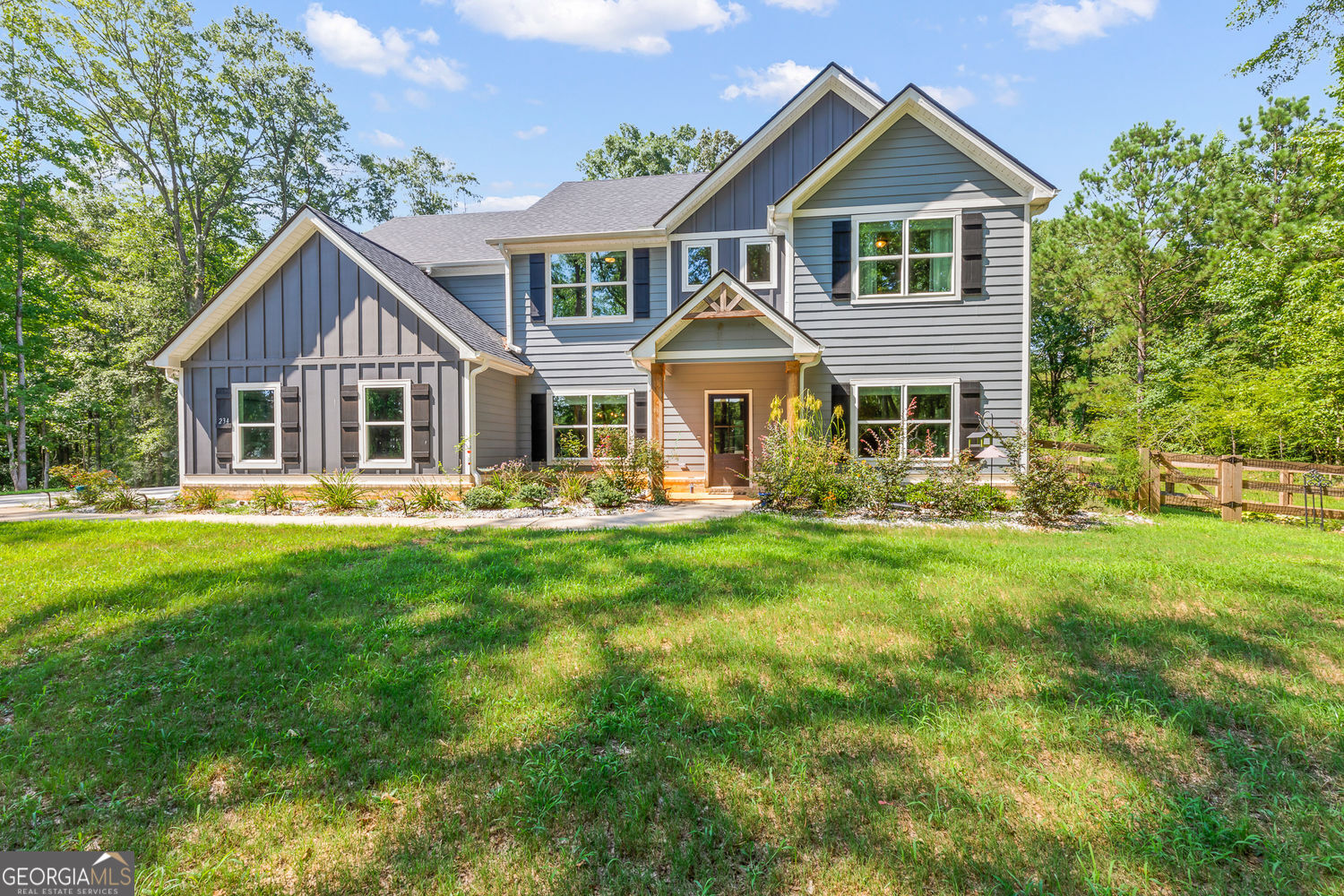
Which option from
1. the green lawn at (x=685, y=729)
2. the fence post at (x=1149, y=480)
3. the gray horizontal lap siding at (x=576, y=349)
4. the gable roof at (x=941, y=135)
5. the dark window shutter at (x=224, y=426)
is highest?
the gable roof at (x=941, y=135)

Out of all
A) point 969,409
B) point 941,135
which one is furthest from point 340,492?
point 941,135

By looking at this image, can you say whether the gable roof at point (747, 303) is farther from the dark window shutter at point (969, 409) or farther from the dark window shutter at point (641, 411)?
the dark window shutter at point (969, 409)

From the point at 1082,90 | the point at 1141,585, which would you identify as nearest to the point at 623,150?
the point at 1082,90

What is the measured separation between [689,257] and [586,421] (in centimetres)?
439

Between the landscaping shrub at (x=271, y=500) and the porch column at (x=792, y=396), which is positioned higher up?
the porch column at (x=792, y=396)

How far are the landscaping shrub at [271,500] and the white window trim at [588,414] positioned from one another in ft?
16.5

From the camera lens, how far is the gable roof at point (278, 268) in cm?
1105

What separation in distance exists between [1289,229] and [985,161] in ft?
45.2

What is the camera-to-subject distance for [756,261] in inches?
474

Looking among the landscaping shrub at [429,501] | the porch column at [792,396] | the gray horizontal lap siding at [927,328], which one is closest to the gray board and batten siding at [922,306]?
the gray horizontal lap siding at [927,328]

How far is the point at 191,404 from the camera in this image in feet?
39.1

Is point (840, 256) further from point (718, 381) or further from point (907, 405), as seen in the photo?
point (718, 381)

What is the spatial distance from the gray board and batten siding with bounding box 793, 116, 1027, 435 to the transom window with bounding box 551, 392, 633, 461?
14.0 ft

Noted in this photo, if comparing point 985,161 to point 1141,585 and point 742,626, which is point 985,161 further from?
point 742,626
